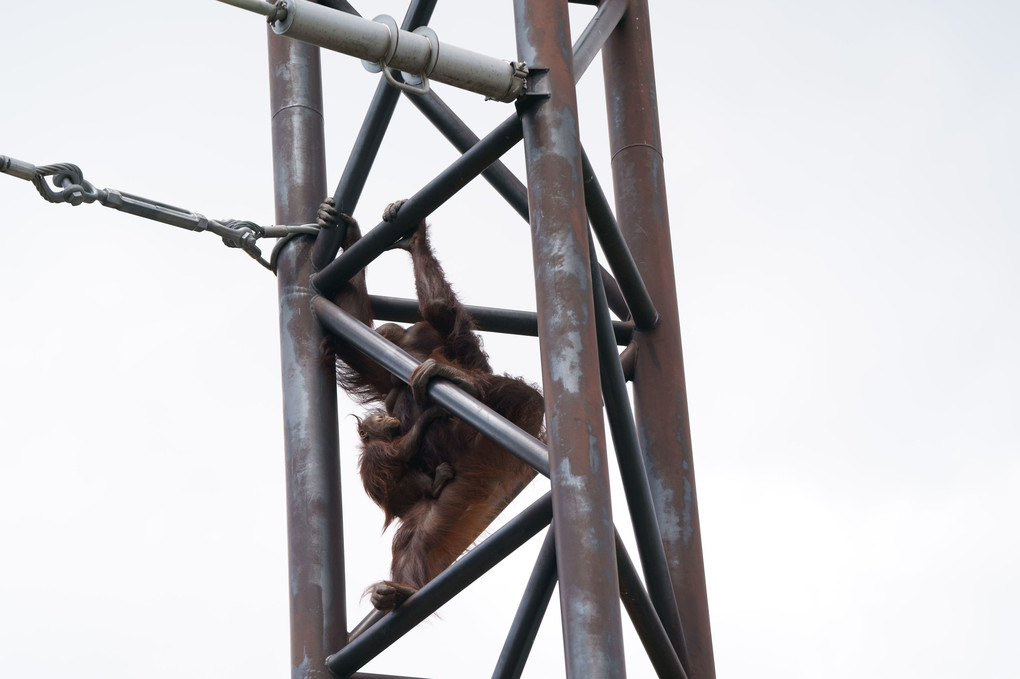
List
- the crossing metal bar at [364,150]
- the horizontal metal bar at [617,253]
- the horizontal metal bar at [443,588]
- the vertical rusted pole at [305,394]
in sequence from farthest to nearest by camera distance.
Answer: the crossing metal bar at [364,150] < the vertical rusted pole at [305,394] < the horizontal metal bar at [617,253] < the horizontal metal bar at [443,588]

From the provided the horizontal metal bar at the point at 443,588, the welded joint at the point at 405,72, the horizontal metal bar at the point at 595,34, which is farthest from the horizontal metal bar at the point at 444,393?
the horizontal metal bar at the point at 595,34

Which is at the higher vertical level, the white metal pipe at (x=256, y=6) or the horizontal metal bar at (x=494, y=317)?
the white metal pipe at (x=256, y=6)

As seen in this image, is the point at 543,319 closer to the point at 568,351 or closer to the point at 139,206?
the point at 568,351

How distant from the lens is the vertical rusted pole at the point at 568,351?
4.07 meters

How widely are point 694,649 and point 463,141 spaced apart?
6.50ft

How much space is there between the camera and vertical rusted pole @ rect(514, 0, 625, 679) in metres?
4.07

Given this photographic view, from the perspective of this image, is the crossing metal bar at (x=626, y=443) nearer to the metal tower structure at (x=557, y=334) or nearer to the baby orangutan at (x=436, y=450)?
the metal tower structure at (x=557, y=334)

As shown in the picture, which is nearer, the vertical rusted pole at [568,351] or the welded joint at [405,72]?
the vertical rusted pole at [568,351]

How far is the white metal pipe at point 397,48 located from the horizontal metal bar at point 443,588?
1283 millimetres

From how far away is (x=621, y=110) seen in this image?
5945mm

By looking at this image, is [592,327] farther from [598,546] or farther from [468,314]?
[468,314]

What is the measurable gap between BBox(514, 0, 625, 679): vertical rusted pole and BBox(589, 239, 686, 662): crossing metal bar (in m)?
0.21

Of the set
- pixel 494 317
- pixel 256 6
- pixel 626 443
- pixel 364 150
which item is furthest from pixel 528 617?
pixel 256 6

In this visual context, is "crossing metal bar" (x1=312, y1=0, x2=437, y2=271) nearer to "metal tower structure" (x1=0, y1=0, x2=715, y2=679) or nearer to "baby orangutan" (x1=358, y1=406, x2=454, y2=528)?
"metal tower structure" (x1=0, y1=0, x2=715, y2=679)
